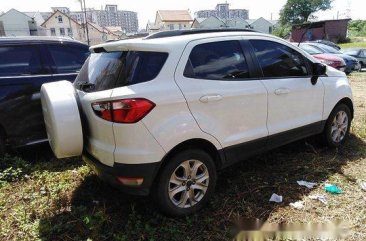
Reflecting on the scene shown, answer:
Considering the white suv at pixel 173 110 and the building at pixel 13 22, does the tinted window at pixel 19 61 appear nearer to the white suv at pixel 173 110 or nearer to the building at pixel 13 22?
the white suv at pixel 173 110

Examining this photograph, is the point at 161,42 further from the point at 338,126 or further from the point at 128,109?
the point at 338,126

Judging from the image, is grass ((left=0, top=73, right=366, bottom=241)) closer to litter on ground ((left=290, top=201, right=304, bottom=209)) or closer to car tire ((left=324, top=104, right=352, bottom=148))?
litter on ground ((left=290, top=201, right=304, bottom=209))

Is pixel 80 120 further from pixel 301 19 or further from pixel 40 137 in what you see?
pixel 301 19

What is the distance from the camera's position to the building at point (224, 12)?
119m

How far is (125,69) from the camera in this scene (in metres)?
3.12

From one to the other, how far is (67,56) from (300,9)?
69.1 m

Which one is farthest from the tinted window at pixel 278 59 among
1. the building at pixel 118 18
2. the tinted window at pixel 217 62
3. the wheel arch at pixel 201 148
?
the building at pixel 118 18

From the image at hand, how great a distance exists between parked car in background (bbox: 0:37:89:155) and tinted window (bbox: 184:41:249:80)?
248 centimetres

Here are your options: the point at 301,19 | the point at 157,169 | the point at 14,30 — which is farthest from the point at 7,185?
the point at 301,19

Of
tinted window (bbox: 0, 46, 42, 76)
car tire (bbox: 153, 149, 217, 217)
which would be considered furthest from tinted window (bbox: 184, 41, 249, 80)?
tinted window (bbox: 0, 46, 42, 76)

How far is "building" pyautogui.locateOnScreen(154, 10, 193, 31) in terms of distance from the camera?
252ft

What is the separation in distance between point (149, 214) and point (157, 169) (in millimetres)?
631

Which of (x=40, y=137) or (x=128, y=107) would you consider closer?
(x=128, y=107)

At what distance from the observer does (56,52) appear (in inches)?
201
